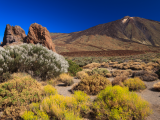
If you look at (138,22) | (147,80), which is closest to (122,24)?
(138,22)

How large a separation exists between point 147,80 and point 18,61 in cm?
901

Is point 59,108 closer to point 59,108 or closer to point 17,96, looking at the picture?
point 59,108

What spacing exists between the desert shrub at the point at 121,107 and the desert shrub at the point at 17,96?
2.27m

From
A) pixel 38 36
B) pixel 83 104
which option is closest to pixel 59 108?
pixel 83 104

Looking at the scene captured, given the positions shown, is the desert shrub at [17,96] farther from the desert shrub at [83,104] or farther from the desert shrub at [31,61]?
the desert shrub at [31,61]

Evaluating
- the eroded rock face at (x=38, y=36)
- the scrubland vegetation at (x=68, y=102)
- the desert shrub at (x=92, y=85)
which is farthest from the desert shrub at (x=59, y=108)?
the eroded rock face at (x=38, y=36)

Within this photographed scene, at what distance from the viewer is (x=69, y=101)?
11.5 feet

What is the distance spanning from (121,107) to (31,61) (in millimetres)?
5627

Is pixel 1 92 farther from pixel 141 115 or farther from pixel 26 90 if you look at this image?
pixel 141 115

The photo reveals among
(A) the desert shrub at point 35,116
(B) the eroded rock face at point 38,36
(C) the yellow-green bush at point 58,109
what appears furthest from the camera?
(B) the eroded rock face at point 38,36

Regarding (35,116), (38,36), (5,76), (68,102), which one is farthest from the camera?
(38,36)

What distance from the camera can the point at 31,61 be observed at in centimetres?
634

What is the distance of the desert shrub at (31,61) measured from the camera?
5.83m

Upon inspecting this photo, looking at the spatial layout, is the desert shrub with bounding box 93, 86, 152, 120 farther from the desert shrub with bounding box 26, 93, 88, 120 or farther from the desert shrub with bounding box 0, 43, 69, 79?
the desert shrub with bounding box 0, 43, 69, 79
